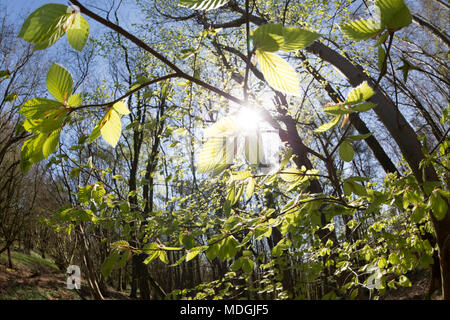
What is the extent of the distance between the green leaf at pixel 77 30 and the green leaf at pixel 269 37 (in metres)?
0.24

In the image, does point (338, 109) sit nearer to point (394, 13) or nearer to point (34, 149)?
point (394, 13)

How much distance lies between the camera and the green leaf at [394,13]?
0.42 m

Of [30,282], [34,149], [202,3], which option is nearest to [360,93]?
[202,3]

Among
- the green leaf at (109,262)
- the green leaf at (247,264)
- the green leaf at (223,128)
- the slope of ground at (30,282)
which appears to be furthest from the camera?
the slope of ground at (30,282)

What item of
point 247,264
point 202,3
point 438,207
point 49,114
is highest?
point 202,3

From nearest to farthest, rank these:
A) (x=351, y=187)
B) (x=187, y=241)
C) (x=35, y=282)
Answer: (x=351, y=187), (x=187, y=241), (x=35, y=282)

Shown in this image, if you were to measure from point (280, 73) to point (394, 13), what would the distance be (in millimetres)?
203

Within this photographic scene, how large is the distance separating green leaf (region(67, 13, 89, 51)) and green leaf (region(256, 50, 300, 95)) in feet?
0.81

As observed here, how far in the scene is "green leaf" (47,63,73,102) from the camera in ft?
1.28

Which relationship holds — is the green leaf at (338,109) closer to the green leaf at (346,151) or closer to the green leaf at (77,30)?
the green leaf at (346,151)

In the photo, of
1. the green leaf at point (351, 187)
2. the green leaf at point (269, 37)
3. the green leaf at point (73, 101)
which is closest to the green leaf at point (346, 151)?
the green leaf at point (351, 187)

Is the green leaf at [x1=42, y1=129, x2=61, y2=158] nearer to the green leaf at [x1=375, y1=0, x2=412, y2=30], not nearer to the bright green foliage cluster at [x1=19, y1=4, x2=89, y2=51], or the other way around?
the bright green foliage cluster at [x1=19, y1=4, x2=89, y2=51]

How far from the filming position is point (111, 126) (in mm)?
475
